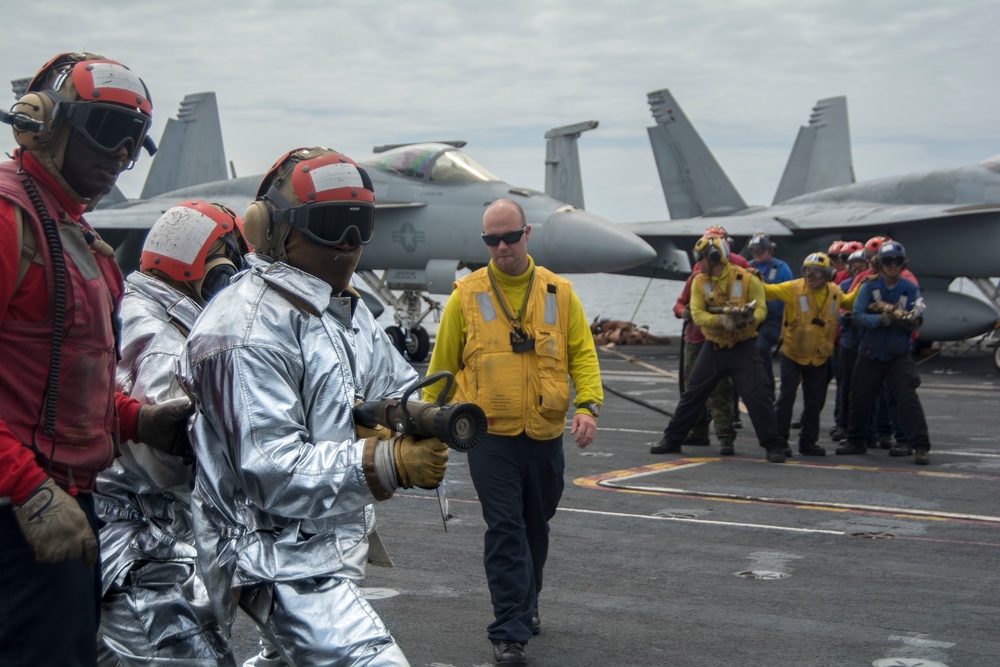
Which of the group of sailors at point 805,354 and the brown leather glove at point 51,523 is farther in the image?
the group of sailors at point 805,354

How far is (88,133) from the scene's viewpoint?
10.5ft

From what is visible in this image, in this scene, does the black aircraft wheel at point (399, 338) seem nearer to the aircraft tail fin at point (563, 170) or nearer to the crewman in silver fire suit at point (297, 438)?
the crewman in silver fire suit at point (297, 438)

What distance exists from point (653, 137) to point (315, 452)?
32.6 metres

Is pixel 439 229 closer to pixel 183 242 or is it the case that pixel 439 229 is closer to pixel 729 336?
pixel 729 336

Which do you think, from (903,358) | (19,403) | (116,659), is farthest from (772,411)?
(19,403)

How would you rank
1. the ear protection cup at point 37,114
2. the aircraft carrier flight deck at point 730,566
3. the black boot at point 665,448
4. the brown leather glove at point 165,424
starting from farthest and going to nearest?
1. the black boot at point 665,448
2. the aircraft carrier flight deck at point 730,566
3. the brown leather glove at point 165,424
4. the ear protection cup at point 37,114

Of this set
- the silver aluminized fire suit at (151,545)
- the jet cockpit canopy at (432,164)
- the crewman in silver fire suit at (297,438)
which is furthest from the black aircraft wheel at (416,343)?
the crewman in silver fire suit at (297,438)

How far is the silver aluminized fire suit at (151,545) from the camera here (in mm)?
3832

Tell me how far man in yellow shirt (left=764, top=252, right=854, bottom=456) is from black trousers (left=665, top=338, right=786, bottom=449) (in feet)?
1.49

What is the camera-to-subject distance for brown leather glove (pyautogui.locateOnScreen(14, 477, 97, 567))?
276cm

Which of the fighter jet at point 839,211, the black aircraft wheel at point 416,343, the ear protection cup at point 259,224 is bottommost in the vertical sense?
the black aircraft wheel at point 416,343

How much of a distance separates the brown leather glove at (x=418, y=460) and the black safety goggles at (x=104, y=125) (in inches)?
44.9

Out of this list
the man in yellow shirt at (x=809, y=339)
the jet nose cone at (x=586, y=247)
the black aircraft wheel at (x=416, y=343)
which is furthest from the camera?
the black aircraft wheel at (x=416, y=343)

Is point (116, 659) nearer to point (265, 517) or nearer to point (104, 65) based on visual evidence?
point (265, 517)
